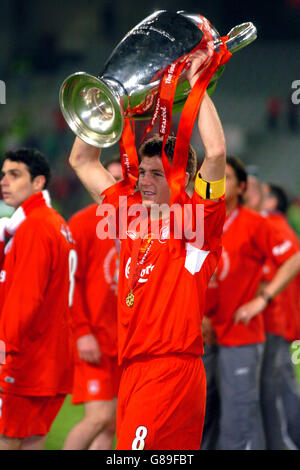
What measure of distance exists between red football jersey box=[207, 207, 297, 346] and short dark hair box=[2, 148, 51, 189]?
141 cm

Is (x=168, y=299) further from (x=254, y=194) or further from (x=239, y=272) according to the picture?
(x=254, y=194)

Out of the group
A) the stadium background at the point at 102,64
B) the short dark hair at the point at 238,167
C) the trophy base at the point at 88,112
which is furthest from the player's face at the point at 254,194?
the stadium background at the point at 102,64

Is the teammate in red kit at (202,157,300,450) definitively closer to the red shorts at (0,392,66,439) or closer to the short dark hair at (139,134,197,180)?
the red shorts at (0,392,66,439)

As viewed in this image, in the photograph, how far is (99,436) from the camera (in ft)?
17.7

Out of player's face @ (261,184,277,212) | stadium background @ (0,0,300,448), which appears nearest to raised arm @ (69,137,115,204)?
player's face @ (261,184,277,212)

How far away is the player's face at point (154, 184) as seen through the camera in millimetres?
3480

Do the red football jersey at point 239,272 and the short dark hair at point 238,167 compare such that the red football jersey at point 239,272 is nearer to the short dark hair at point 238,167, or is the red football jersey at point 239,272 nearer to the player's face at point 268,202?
the short dark hair at point 238,167

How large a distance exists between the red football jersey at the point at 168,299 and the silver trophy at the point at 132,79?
57 centimetres

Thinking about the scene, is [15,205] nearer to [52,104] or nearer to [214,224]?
[214,224]

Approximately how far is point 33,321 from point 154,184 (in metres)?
1.25

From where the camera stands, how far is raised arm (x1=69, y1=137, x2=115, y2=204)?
3652mm

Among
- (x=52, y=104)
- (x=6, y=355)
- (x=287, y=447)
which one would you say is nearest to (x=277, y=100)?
(x=52, y=104)

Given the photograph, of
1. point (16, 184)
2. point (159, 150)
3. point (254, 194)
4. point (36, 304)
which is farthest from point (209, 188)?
point (254, 194)

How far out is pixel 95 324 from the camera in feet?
17.8
